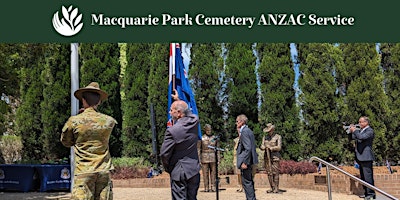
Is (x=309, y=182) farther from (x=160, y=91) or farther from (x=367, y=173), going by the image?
(x=160, y=91)

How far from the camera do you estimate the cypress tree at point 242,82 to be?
16.2 m

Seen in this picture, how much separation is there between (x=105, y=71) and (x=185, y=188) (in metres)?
12.1

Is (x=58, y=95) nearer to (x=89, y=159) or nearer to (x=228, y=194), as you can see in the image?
(x=228, y=194)

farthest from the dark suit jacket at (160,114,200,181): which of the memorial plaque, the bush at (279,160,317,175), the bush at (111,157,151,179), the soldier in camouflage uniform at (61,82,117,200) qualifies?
the bush at (111,157,151,179)

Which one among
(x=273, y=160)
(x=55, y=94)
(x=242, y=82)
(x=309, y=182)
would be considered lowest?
(x=309, y=182)

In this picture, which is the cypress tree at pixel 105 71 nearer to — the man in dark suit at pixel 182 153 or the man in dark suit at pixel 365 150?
the man in dark suit at pixel 365 150

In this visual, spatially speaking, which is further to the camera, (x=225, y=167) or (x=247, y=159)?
(x=225, y=167)

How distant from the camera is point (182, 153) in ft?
18.7

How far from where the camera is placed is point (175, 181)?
572cm

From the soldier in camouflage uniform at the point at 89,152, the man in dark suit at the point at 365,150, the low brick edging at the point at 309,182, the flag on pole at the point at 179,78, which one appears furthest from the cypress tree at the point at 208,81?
the soldier in camouflage uniform at the point at 89,152

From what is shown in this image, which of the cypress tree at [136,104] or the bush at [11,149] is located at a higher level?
the cypress tree at [136,104]

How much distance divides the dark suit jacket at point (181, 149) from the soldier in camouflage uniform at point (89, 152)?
761 mm

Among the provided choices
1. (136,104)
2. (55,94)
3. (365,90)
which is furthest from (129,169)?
(365,90)

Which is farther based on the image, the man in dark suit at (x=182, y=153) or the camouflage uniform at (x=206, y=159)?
the camouflage uniform at (x=206, y=159)
